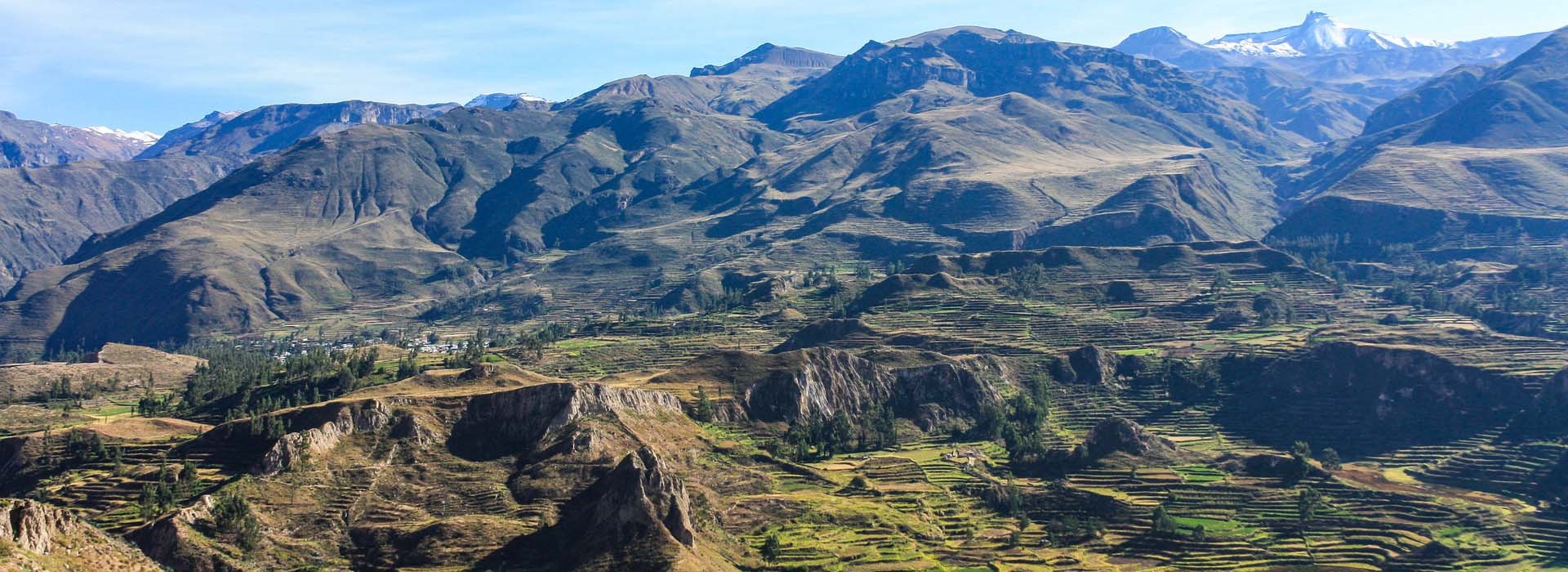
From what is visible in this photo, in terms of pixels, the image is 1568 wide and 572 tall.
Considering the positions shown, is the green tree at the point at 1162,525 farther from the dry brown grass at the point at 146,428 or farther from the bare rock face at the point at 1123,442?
the dry brown grass at the point at 146,428

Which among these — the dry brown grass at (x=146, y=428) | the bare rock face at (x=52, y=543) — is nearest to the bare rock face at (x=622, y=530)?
the bare rock face at (x=52, y=543)

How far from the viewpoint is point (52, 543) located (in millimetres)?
82375

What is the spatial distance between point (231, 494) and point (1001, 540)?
96.1 meters

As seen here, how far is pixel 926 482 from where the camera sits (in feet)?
572

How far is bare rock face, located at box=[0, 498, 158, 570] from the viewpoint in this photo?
3093 inches

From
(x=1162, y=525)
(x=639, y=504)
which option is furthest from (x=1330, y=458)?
(x=639, y=504)

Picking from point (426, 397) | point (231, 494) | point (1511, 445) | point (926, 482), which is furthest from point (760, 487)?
point (1511, 445)

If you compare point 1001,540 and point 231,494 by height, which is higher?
point 231,494

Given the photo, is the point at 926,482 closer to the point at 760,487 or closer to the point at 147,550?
the point at 760,487

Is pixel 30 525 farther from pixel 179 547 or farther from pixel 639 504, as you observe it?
pixel 639 504

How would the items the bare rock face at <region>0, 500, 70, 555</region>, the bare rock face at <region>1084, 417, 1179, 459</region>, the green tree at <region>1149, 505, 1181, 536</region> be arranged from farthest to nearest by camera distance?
1. the bare rock face at <region>1084, 417, 1179, 459</region>
2. the green tree at <region>1149, 505, 1181, 536</region>
3. the bare rock face at <region>0, 500, 70, 555</region>

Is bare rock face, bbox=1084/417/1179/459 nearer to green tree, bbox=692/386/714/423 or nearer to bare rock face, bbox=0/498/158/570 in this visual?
green tree, bbox=692/386/714/423

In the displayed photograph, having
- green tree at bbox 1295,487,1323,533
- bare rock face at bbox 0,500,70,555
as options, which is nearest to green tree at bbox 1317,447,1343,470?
green tree at bbox 1295,487,1323,533

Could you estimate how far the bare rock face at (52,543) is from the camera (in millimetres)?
78562
